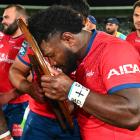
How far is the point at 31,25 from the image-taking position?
2191mm

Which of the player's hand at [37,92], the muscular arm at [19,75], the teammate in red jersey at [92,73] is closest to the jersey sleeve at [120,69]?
the teammate in red jersey at [92,73]

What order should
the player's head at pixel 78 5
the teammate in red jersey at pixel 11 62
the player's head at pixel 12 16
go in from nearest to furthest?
1. the player's head at pixel 78 5
2. the teammate in red jersey at pixel 11 62
3. the player's head at pixel 12 16

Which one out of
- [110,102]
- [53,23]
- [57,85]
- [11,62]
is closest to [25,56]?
[53,23]

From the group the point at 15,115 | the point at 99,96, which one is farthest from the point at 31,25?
the point at 15,115

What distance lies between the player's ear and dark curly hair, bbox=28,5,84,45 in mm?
22

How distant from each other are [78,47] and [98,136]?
554 millimetres

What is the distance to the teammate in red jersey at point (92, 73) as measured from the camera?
75.4 inches

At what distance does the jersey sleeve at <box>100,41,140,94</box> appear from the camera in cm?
194

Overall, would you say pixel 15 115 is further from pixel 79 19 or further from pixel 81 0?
pixel 79 19

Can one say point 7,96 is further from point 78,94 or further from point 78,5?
point 78,94

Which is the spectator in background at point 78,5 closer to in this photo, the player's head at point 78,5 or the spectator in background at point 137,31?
the player's head at point 78,5

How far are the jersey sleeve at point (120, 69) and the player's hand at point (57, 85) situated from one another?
210 millimetres

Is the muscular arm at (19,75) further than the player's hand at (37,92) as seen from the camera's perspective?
Yes

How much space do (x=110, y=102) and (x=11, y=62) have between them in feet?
9.51
